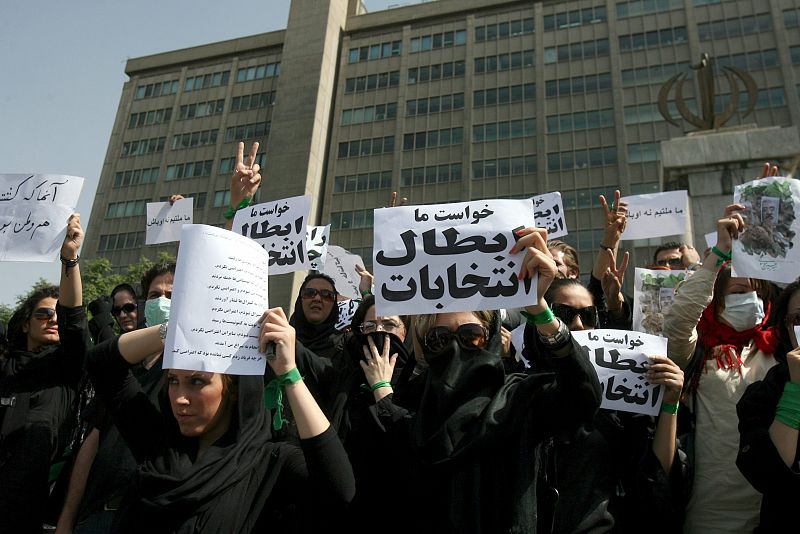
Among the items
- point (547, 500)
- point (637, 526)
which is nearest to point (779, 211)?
point (637, 526)

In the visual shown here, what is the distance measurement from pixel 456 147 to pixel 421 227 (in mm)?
41780

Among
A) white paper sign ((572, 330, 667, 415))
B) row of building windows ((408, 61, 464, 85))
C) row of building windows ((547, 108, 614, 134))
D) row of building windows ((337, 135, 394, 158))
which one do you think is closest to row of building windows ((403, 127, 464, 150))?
row of building windows ((337, 135, 394, 158))

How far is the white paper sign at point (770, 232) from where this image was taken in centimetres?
313

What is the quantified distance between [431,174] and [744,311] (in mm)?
40421

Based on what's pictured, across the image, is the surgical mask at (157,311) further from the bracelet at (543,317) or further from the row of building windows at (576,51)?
the row of building windows at (576,51)

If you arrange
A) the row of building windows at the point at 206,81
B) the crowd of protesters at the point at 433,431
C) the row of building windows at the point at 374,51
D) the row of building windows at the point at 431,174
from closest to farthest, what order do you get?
the crowd of protesters at the point at 433,431 → the row of building windows at the point at 431,174 → the row of building windows at the point at 374,51 → the row of building windows at the point at 206,81

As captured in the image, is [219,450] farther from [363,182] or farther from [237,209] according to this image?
[363,182]

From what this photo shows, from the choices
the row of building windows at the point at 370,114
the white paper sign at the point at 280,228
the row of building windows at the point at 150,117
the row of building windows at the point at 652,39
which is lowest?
the white paper sign at the point at 280,228

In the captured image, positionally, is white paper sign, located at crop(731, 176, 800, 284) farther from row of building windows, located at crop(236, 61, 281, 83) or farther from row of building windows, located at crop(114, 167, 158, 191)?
row of building windows, located at crop(114, 167, 158, 191)

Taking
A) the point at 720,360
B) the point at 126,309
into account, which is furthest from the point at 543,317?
the point at 126,309

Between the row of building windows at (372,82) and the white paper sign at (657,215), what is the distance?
42610 millimetres

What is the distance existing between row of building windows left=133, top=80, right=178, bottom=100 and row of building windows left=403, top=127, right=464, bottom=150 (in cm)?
2372

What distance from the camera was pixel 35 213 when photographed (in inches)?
145

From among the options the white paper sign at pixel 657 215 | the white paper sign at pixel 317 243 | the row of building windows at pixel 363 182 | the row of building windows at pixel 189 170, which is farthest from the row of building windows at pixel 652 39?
the white paper sign at pixel 317 243
